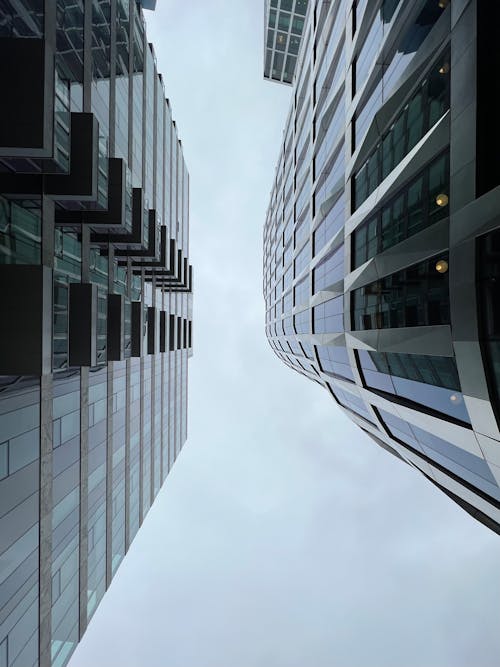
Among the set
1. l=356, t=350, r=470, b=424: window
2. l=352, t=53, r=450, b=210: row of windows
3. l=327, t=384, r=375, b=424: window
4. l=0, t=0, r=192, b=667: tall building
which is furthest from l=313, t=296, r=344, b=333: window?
l=0, t=0, r=192, b=667: tall building

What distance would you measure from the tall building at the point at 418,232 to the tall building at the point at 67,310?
13.5 m

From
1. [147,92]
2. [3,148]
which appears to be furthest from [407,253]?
[147,92]

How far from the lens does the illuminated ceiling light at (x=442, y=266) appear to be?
11.0 metres

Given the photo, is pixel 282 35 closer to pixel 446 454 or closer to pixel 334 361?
pixel 334 361

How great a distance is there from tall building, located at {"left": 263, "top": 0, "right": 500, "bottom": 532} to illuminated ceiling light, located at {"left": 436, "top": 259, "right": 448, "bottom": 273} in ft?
0.18

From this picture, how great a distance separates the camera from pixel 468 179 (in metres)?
9.89

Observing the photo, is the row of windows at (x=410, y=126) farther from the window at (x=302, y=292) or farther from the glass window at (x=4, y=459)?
the glass window at (x=4, y=459)

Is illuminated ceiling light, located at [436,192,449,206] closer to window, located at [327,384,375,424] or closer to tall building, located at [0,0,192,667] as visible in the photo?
window, located at [327,384,375,424]

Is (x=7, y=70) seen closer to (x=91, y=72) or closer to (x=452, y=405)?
(x=91, y=72)

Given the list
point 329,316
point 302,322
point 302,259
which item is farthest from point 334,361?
point 302,259

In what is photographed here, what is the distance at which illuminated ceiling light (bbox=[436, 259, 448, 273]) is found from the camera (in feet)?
36.0

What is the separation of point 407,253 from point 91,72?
19.9m

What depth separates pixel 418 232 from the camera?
12438 millimetres

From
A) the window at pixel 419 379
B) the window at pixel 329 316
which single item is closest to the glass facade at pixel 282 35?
the window at pixel 329 316
